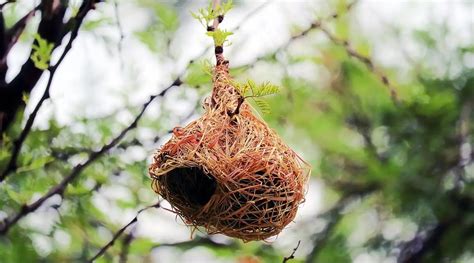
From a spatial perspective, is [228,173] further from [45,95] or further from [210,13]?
[45,95]

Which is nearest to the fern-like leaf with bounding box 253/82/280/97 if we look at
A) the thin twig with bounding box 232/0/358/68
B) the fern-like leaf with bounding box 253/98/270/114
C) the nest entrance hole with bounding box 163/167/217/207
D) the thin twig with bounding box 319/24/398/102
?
the fern-like leaf with bounding box 253/98/270/114

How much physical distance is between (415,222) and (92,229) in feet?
3.43

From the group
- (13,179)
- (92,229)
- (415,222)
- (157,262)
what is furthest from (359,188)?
(13,179)

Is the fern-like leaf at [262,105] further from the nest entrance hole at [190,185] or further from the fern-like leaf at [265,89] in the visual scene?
the nest entrance hole at [190,185]

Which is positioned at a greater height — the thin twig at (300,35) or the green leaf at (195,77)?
the thin twig at (300,35)

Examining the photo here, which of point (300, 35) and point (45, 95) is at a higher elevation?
point (300, 35)

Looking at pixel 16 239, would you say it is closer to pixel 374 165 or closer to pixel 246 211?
pixel 246 211

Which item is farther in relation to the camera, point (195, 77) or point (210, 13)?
point (195, 77)

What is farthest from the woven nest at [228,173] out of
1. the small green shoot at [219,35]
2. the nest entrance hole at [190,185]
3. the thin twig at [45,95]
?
the thin twig at [45,95]

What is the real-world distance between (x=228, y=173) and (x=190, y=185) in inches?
4.4

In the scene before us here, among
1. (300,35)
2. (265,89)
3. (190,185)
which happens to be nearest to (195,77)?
(300,35)

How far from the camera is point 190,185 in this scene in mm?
1297

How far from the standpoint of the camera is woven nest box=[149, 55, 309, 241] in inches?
48.3

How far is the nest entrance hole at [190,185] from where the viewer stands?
50.9 inches
